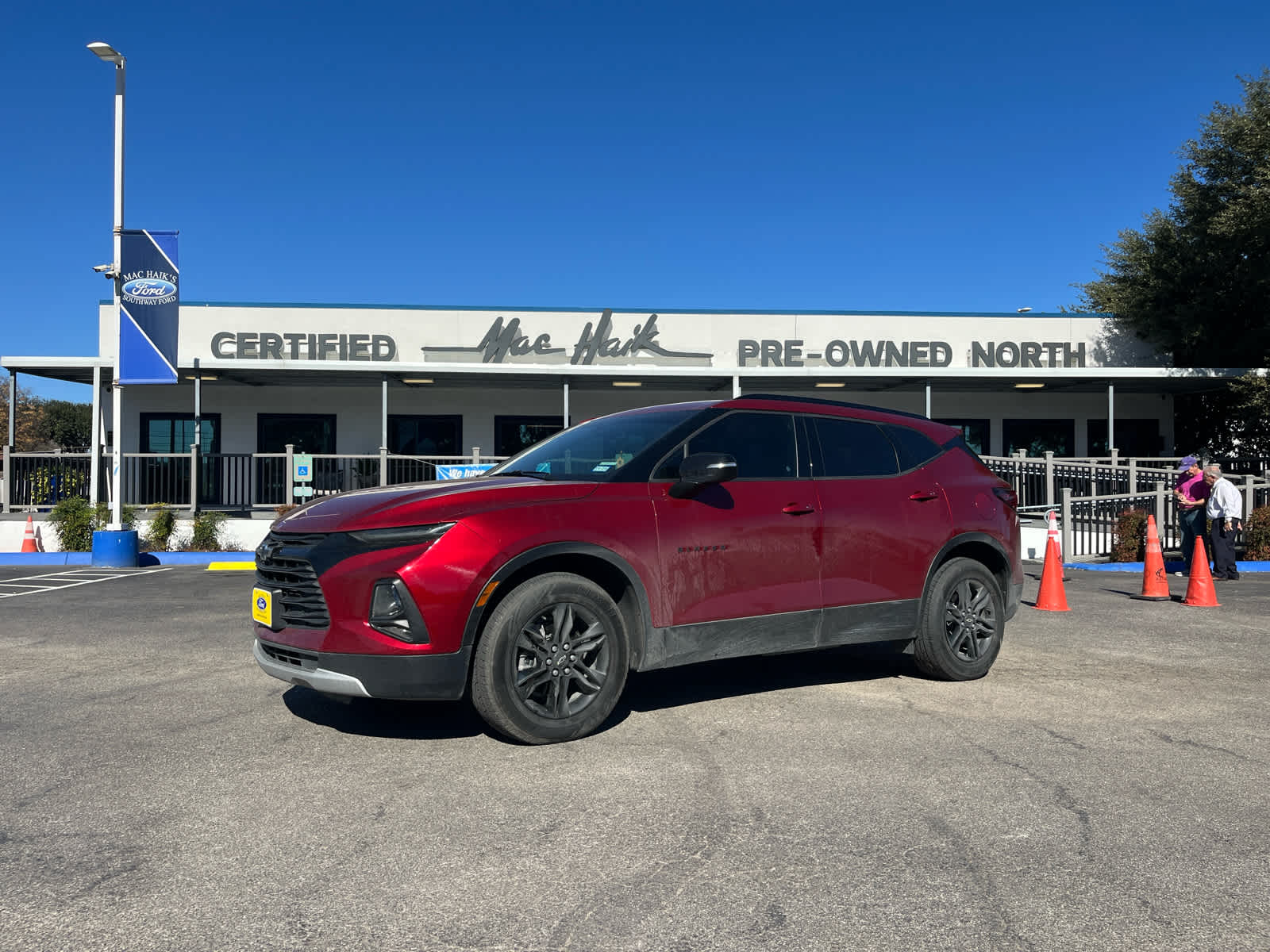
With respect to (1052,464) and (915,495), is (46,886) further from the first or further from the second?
(1052,464)

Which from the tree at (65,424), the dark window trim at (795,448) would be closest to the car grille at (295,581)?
the dark window trim at (795,448)

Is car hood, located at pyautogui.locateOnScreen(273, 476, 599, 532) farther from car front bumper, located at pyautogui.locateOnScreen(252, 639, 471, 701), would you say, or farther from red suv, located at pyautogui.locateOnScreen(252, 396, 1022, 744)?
car front bumper, located at pyautogui.locateOnScreen(252, 639, 471, 701)

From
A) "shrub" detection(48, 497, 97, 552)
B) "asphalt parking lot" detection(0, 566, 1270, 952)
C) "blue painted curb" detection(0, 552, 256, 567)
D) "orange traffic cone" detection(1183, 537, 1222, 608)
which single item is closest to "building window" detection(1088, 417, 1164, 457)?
"orange traffic cone" detection(1183, 537, 1222, 608)

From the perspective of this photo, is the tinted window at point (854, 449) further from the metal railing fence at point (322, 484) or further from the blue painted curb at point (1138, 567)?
the metal railing fence at point (322, 484)

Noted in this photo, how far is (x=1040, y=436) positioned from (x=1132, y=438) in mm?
2608

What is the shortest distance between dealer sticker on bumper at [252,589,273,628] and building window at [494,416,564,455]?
2010cm

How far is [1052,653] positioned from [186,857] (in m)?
6.27

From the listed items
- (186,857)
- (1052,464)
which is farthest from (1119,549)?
(186,857)

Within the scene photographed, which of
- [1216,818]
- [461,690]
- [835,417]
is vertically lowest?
[1216,818]

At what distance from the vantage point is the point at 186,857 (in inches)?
138

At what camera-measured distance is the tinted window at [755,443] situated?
5.74 metres

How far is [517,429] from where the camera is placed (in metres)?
25.6

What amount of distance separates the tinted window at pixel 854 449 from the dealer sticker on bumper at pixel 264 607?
3.14 meters

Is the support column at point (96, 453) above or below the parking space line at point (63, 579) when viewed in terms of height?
above
